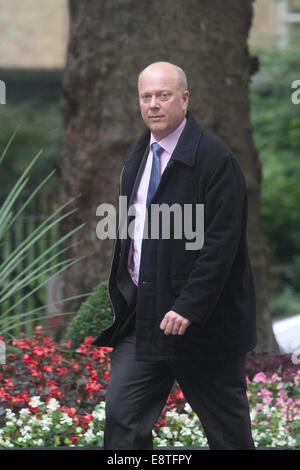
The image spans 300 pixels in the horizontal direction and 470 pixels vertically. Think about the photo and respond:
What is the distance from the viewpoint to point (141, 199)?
3.87 metres

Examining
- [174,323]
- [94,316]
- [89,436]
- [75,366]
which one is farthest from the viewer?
[94,316]

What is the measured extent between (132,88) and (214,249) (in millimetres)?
3527

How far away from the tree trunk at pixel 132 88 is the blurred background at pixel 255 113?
1.21 m

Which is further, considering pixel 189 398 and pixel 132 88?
pixel 132 88

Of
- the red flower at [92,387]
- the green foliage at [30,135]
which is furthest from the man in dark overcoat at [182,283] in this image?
the green foliage at [30,135]

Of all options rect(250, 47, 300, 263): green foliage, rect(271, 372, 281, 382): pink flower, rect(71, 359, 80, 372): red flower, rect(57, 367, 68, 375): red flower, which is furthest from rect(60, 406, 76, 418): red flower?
rect(250, 47, 300, 263): green foliage

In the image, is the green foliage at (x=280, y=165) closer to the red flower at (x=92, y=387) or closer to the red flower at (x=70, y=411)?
the red flower at (x=92, y=387)

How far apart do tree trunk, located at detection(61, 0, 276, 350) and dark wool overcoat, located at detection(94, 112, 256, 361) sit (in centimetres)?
315

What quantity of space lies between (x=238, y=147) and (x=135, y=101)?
0.82 metres

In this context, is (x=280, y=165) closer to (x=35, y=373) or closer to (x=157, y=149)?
(x=35, y=373)

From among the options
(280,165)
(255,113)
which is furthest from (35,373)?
(255,113)

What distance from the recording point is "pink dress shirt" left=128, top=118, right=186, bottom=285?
3840 mm

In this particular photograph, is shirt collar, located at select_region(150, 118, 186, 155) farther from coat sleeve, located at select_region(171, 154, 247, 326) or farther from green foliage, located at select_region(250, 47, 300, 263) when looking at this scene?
green foliage, located at select_region(250, 47, 300, 263)

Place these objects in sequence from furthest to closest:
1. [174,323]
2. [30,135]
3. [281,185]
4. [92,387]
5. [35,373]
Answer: [30,135] → [281,185] → [35,373] → [92,387] → [174,323]
